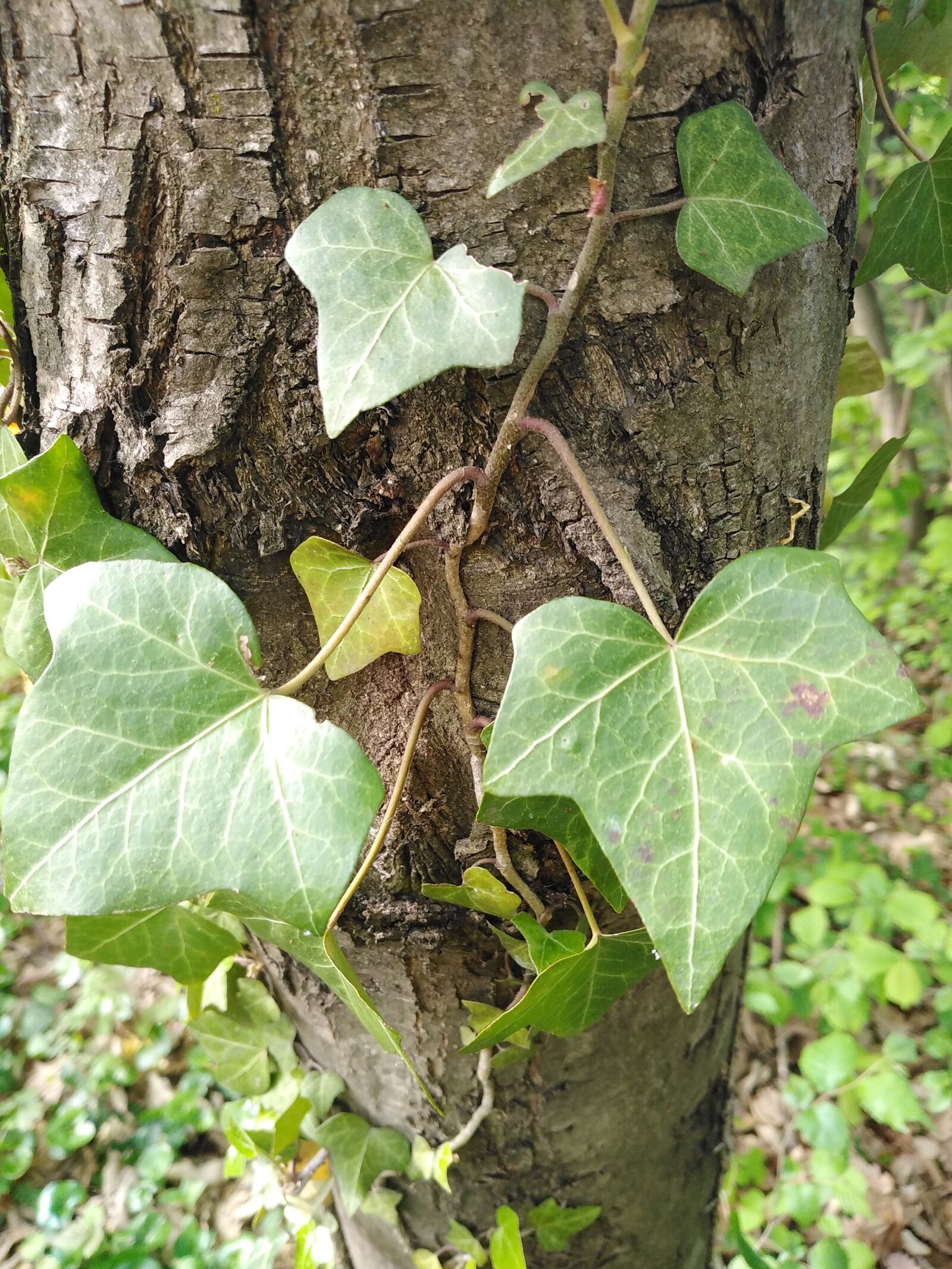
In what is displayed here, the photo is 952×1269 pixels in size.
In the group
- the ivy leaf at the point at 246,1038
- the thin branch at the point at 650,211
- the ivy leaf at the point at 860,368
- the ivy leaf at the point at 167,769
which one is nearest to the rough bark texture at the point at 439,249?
the thin branch at the point at 650,211

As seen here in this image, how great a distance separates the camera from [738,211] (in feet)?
1.67

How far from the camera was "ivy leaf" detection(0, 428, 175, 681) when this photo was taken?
0.58 metres

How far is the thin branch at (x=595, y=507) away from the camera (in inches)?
20.0

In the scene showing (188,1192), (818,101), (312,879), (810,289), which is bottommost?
(188,1192)

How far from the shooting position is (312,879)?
17.9 inches

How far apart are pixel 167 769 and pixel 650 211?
0.47 metres

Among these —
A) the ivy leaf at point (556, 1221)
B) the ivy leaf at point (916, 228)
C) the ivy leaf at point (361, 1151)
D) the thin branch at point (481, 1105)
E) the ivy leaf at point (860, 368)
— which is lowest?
the ivy leaf at point (556, 1221)

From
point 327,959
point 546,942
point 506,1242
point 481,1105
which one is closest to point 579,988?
point 546,942

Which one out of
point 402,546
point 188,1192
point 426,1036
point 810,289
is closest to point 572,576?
point 402,546

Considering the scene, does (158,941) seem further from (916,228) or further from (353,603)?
(916,228)

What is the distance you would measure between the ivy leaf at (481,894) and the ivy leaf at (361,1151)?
44 cm

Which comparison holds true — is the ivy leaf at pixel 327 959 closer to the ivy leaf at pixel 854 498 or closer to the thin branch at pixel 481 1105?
the thin branch at pixel 481 1105

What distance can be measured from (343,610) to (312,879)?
0.21 meters

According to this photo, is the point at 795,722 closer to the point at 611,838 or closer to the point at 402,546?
the point at 611,838
